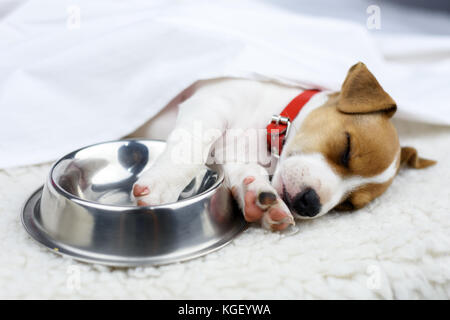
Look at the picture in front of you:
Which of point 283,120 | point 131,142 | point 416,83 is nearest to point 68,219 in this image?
point 131,142

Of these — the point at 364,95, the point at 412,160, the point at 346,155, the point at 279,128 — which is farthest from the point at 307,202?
the point at 412,160

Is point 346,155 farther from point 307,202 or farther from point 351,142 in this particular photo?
point 307,202

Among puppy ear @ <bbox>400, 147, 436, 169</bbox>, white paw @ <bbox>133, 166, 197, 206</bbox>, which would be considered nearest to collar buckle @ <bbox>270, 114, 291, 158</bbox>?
white paw @ <bbox>133, 166, 197, 206</bbox>

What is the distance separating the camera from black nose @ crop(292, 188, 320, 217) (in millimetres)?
1651

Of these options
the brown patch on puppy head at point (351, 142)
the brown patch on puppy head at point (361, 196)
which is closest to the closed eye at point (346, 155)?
the brown patch on puppy head at point (351, 142)

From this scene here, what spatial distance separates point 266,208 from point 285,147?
1.27 feet

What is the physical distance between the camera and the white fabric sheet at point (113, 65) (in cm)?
212

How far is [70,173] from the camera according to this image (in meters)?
1.72

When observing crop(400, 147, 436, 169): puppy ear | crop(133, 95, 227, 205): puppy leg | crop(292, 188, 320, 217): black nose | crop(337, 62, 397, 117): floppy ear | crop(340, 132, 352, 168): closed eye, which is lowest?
crop(400, 147, 436, 169): puppy ear

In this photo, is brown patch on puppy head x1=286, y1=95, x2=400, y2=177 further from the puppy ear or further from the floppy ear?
the puppy ear

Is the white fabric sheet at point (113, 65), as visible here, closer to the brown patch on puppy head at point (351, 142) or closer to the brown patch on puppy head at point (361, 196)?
the brown patch on puppy head at point (351, 142)

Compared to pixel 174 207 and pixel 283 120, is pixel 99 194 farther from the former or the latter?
pixel 283 120
